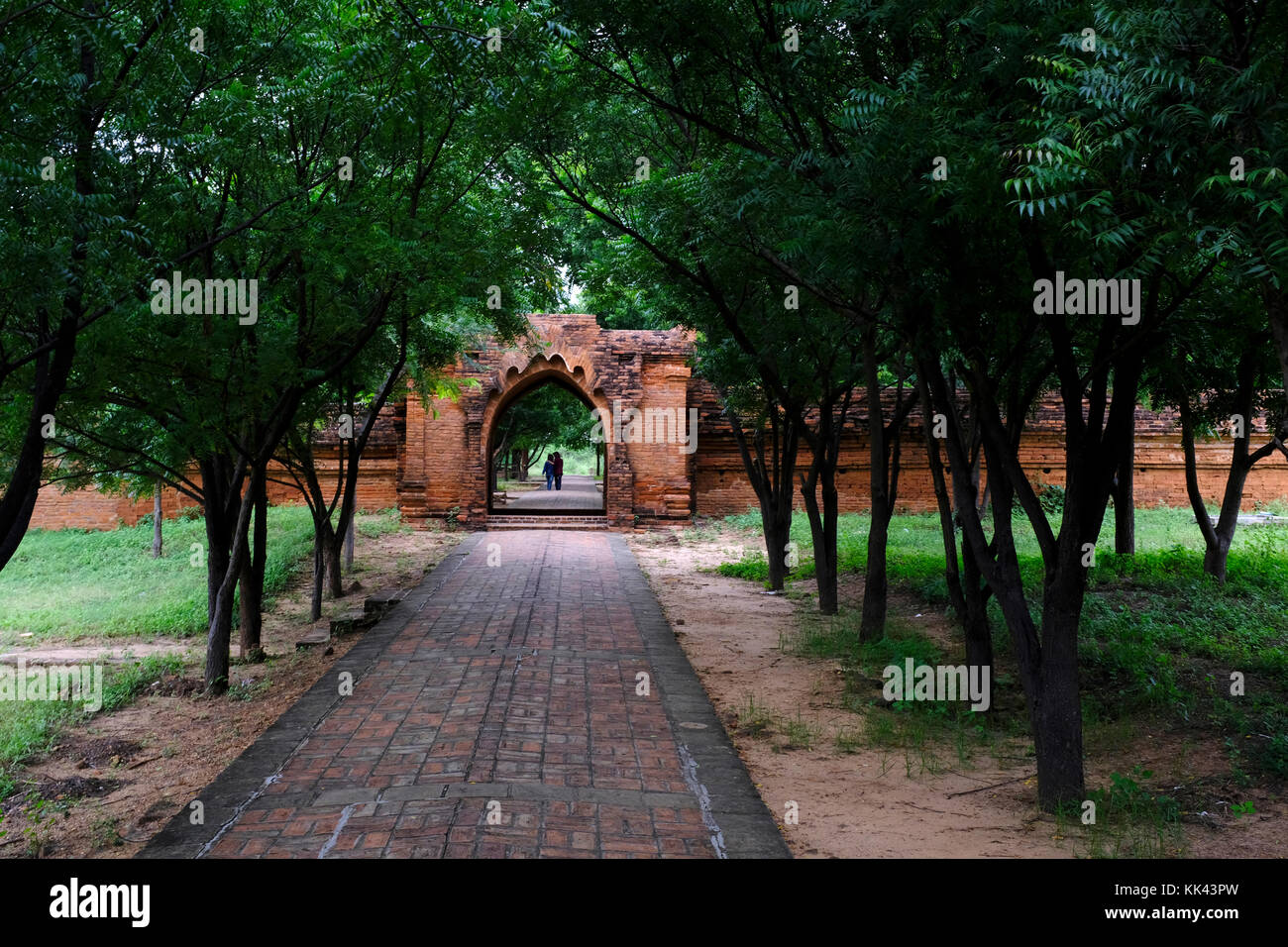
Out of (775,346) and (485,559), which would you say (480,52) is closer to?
(775,346)

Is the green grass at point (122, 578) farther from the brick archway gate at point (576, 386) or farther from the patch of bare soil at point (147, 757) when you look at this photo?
the brick archway gate at point (576, 386)

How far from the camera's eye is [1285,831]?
4648 mm

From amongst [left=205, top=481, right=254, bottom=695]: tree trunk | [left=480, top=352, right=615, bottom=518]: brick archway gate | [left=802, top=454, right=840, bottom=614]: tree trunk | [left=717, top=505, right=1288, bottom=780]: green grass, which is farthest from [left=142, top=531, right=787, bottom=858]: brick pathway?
[left=480, top=352, right=615, bottom=518]: brick archway gate

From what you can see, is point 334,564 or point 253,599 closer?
point 253,599

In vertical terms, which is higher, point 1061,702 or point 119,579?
point 1061,702

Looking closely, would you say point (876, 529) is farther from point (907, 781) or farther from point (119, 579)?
point (119, 579)

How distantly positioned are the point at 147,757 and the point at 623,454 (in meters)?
15.5

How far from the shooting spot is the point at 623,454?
21.6 metres

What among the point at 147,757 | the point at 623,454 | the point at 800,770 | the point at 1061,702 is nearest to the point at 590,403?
the point at 623,454

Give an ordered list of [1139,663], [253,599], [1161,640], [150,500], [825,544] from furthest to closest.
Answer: [150,500] → [825,544] → [253,599] → [1161,640] → [1139,663]

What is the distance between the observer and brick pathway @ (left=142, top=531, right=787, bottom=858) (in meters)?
4.19

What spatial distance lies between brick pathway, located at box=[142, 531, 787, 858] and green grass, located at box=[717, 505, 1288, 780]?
181 cm

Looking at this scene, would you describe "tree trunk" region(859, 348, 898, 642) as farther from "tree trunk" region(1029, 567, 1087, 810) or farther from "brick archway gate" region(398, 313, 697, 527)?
"brick archway gate" region(398, 313, 697, 527)

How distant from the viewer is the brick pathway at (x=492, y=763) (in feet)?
13.8
